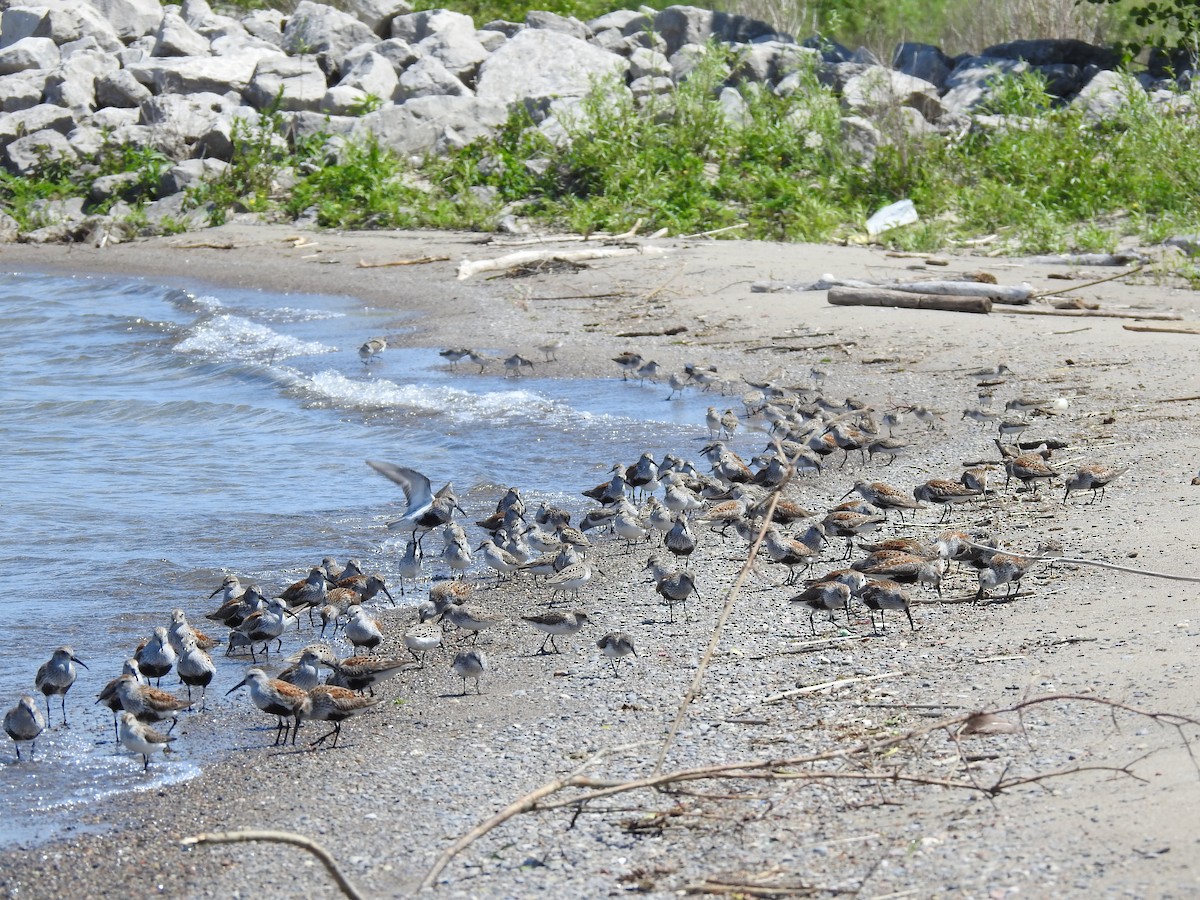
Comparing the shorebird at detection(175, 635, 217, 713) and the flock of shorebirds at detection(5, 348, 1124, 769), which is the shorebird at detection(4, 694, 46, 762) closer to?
the flock of shorebirds at detection(5, 348, 1124, 769)

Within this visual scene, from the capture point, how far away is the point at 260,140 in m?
29.9

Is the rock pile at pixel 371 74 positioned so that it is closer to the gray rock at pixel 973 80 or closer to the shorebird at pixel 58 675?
the gray rock at pixel 973 80

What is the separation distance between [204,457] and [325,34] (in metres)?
22.2

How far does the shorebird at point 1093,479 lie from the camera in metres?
10.3

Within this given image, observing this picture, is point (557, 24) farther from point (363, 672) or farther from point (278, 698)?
point (278, 698)

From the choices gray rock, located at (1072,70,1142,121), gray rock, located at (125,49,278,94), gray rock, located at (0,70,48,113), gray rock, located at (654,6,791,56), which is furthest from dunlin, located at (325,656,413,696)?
gray rock, located at (654,6,791,56)

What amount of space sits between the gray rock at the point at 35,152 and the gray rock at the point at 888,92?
16.5 m

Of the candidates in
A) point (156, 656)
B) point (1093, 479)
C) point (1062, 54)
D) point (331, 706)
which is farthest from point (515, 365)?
point (1062, 54)

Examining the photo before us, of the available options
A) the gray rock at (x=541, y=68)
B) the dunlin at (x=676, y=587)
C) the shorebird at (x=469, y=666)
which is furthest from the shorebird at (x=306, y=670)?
the gray rock at (x=541, y=68)

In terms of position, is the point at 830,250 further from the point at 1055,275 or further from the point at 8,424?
the point at 8,424

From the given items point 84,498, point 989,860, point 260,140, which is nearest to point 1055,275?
point 84,498

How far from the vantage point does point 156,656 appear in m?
8.20

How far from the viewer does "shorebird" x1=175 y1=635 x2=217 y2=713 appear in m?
8.04

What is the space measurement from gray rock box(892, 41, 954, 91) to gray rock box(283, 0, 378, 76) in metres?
12.7
